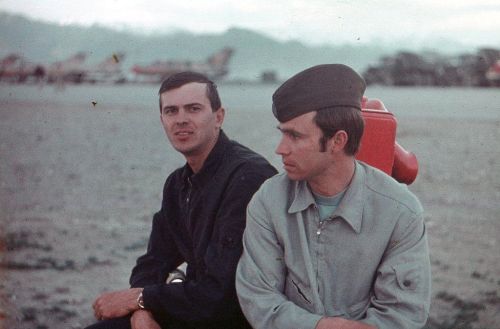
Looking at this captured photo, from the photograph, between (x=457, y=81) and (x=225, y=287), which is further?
(x=457, y=81)

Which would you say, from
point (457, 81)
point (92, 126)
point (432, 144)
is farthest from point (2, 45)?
point (92, 126)

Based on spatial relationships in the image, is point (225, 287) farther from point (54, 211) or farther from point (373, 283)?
point (54, 211)

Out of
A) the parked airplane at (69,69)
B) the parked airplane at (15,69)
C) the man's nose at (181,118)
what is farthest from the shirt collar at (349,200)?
the parked airplane at (69,69)

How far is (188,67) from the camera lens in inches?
166

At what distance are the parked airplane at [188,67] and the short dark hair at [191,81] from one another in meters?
0.42

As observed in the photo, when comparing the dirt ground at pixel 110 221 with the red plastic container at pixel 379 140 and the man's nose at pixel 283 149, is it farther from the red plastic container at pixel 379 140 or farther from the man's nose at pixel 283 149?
the man's nose at pixel 283 149

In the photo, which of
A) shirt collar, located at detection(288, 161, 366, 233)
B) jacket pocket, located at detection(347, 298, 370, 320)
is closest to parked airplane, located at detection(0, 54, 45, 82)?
shirt collar, located at detection(288, 161, 366, 233)

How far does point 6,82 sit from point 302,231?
3.82 m

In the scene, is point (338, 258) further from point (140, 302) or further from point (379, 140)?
point (140, 302)

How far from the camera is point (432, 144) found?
57.7 ft

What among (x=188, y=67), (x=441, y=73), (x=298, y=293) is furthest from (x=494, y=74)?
(x=298, y=293)

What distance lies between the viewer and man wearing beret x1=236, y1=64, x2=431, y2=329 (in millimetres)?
2385

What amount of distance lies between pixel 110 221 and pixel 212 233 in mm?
4984

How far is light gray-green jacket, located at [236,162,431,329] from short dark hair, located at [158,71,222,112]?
23.6 inches
